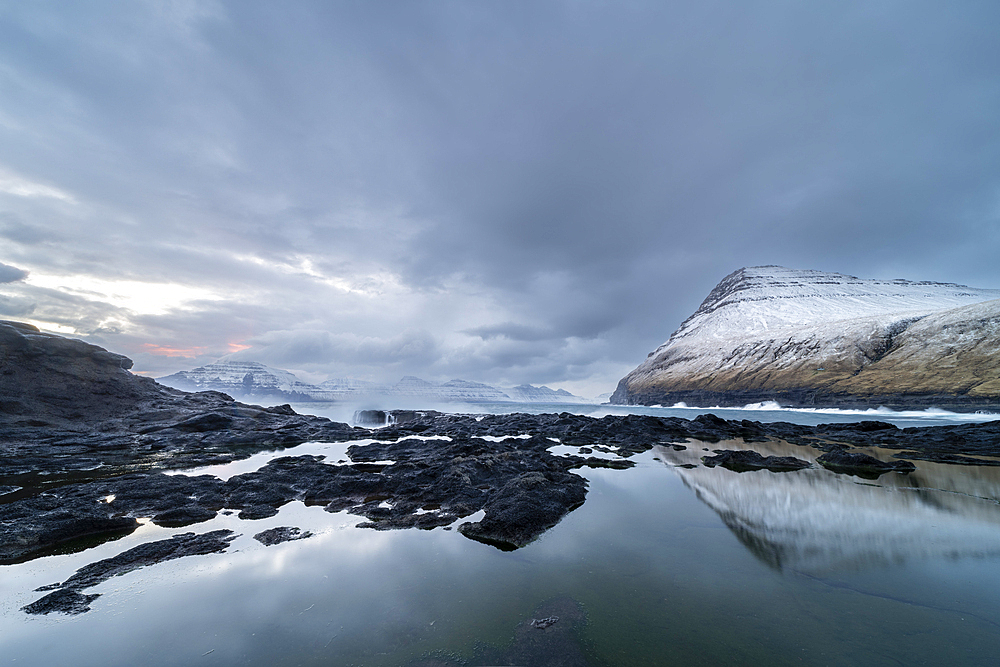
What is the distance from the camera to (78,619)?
5.30 m

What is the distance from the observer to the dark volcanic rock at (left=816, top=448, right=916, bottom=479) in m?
15.7

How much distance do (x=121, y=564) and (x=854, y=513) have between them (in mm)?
18425

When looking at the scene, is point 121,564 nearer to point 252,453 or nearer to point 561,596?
point 561,596

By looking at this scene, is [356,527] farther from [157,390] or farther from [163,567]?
[157,390]

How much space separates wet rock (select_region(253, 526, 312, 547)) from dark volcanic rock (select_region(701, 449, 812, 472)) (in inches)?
714

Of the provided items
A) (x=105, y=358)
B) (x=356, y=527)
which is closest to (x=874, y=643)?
(x=356, y=527)

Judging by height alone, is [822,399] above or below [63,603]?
above

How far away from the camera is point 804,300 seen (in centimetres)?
12625

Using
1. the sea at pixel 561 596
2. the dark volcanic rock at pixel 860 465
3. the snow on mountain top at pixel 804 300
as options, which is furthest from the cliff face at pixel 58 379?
the snow on mountain top at pixel 804 300

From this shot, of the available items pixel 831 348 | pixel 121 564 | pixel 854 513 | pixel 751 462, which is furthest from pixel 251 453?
pixel 831 348

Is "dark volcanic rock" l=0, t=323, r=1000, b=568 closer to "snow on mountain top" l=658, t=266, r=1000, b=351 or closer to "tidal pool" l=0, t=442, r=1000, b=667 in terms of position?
"tidal pool" l=0, t=442, r=1000, b=667

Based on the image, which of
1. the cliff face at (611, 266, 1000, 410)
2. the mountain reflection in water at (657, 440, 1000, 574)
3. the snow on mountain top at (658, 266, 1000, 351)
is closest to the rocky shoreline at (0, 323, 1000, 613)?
the mountain reflection in water at (657, 440, 1000, 574)

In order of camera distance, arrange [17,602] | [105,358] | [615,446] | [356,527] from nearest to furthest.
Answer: [17,602] < [356,527] < [615,446] < [105,358]

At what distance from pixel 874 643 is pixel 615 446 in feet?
70.7
